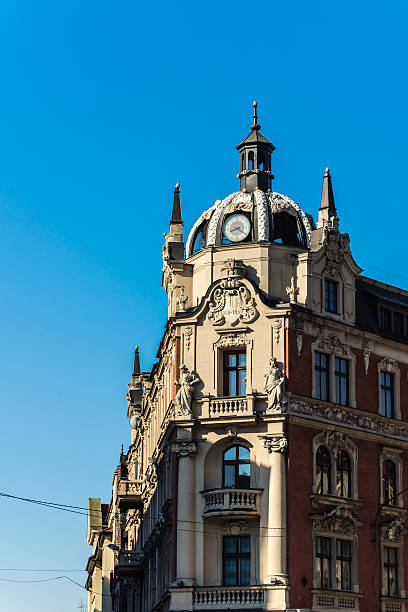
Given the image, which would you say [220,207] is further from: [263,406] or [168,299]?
[263,406]

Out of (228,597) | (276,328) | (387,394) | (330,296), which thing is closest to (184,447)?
(276,328)

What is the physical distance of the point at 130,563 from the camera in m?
77.2

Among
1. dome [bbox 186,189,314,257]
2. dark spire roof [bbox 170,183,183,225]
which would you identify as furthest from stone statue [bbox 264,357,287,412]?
dark spire roof [bbox 170,183,183,225]

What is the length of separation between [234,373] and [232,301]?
381 centimetres

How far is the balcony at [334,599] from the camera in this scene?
57750 mm

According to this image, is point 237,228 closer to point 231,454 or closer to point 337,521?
point 231,454

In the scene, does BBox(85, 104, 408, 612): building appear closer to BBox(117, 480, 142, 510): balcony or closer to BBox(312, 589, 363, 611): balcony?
BBox(312, 589, 363, 611): balcony

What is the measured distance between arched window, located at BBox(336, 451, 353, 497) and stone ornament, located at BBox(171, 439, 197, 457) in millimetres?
7787

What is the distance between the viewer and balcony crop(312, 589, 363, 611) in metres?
57.8

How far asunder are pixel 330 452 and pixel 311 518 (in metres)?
4.11

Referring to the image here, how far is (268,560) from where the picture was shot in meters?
57.2

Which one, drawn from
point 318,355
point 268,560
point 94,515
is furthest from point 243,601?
point 94,515

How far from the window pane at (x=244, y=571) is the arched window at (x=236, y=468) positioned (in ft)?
12.1

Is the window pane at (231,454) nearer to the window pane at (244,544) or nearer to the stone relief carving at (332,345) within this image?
the window pane at (244,544)
